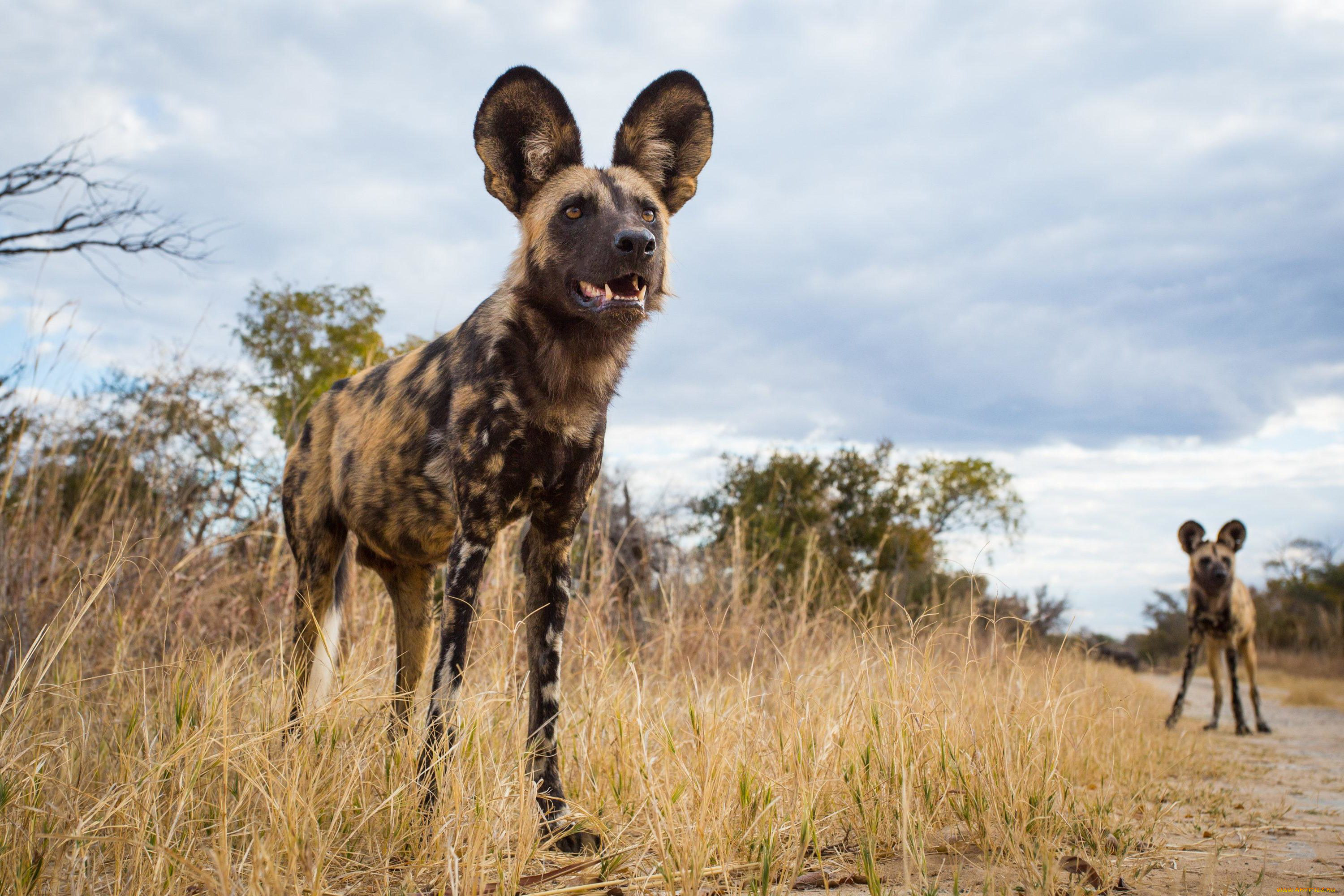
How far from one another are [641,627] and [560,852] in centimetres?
551

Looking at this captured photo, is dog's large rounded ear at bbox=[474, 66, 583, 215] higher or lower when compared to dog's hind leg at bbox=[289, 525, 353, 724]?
higher

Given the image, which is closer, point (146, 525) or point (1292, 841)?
point (1292, 841)

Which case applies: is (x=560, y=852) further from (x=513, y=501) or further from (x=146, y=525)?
(x=146, y=525)

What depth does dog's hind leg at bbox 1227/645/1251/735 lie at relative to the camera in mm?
9695

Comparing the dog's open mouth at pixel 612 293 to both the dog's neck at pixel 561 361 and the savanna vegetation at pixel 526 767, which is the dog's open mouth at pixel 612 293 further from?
the savanna vegetation at pixel 526 767

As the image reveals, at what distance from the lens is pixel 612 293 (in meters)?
2.92

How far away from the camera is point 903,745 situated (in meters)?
2.76

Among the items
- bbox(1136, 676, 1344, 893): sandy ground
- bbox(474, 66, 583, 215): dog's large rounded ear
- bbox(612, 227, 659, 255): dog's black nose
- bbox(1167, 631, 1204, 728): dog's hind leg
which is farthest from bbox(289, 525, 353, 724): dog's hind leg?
bbox(1167, 631, 1204, 728): dog's hind leg

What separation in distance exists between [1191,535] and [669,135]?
10614mm

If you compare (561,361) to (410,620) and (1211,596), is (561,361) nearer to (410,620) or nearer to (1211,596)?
(410,620)

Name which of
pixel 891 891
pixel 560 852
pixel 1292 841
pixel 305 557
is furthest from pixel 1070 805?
pixel 305 557

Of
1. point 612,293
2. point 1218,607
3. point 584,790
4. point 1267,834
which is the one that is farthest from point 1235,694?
point 612,293

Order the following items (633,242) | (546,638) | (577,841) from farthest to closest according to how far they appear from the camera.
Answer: (546,638), (633,242), (577,841)

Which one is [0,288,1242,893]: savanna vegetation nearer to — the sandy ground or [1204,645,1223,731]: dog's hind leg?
Answer: the sandy ground
